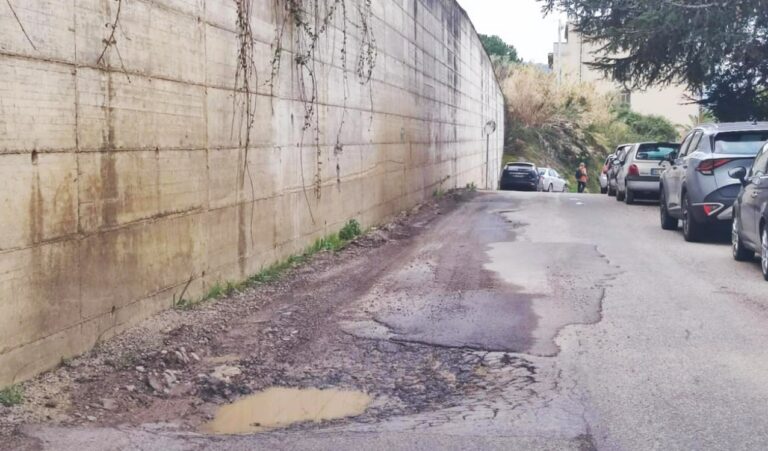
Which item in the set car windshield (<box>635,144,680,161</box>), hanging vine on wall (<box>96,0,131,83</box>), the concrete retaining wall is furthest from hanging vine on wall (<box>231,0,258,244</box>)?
car windshield (<box>635,144,680,161</box>)

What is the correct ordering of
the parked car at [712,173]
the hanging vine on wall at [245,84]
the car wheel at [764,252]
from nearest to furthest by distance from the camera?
the hanging vine on wall at [245,84] → the car wheel at [764,252] → the parked car at [712,173]

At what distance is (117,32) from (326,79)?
5.71m

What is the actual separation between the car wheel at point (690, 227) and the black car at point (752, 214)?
1.50 m

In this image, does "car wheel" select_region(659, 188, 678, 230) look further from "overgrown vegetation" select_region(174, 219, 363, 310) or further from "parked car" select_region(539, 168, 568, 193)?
"parked car" select_region(539, 168, 568, 193)

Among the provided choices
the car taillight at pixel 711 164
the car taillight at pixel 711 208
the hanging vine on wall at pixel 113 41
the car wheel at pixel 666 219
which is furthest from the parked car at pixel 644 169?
the hanging vine on wall at pixel 113 41

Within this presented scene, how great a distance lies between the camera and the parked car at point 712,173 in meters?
13.7

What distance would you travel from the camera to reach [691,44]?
2217 cm

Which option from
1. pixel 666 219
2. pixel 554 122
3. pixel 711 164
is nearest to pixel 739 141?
pixel 711 164

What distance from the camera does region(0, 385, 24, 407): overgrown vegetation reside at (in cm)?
545

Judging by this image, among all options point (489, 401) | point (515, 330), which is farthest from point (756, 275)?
point (489, 401)

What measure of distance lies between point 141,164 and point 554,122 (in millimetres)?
47520

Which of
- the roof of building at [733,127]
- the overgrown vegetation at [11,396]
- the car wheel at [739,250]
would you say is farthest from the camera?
the roof of building at [733,127]

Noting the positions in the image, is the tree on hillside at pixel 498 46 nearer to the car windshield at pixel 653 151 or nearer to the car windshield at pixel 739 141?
the car windshield at pixel 653 151

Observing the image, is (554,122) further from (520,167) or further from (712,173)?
(712,173)
